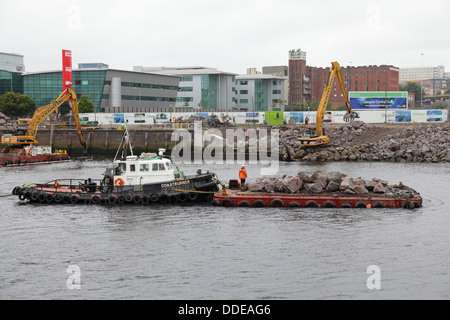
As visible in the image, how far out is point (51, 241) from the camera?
1094 inches

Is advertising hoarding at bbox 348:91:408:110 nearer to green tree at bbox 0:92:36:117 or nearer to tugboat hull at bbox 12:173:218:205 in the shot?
tugboat hull at bbox 12:173:218:205

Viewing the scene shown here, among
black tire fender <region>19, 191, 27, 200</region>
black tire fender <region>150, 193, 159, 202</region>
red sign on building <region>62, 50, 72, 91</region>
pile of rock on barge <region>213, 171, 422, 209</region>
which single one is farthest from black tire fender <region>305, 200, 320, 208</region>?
red sign on building <region>62, 50, 72, 91</region>

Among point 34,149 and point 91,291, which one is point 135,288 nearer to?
point 91,291

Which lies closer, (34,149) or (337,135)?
(34,149)

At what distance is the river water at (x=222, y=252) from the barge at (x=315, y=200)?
0.58 metres

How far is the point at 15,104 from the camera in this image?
113 meters

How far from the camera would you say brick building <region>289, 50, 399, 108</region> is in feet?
502

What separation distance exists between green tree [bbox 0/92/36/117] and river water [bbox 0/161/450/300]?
8083cm

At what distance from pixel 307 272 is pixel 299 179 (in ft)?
45.5

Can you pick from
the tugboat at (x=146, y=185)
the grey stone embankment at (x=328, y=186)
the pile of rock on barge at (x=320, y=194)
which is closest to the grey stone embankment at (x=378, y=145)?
the pile of rock on barge at (x=320, y=194)

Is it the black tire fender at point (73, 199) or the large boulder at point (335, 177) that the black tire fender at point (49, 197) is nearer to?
the black tire fender at point (73, 199)

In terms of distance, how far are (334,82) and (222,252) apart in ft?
455

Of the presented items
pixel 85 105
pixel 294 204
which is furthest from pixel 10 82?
pixel 294 204

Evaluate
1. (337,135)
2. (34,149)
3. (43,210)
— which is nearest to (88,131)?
(34,149)
